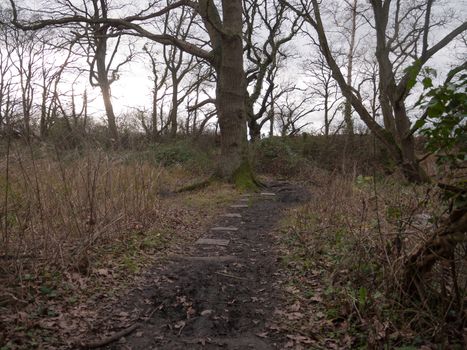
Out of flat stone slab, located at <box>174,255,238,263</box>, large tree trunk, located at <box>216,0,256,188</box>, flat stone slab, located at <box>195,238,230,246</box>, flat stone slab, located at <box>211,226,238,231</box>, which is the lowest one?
flat stone slab, located at <box>174,255,238,263</box>

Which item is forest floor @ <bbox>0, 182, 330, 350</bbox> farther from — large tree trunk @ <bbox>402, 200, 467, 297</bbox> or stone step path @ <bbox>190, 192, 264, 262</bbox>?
large tree trunk @ <bbox>402, 200, 467, 297</bbox>

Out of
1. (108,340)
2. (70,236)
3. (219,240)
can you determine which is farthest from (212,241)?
(108,340)

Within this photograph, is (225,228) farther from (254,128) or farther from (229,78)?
(254,128)

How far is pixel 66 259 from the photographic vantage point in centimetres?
344

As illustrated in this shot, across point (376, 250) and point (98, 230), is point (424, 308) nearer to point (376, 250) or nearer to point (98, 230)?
point (376, 250)

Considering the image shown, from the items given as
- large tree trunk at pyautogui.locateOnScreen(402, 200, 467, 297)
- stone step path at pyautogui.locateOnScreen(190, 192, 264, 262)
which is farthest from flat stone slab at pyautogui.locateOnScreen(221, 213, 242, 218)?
large tree trunk at pyautogui.locateOnScreen(402, 200, 467, 297)

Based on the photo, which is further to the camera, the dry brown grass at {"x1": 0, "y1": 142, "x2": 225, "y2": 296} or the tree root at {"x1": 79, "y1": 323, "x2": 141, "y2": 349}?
the dry brown grass at {"x1": 0, "y1": 142, "x2": 225, "y2": 296}

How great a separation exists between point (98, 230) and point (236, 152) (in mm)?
5656

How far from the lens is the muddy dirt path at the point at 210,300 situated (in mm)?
2676

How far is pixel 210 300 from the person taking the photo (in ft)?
10.7

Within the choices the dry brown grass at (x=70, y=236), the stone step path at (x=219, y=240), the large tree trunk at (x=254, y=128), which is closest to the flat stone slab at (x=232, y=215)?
the stone step path at (x=219, y=240)

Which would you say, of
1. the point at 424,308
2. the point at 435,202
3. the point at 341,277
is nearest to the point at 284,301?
the point at 341,277

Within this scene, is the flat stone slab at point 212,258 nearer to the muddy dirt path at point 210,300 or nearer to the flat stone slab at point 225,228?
the muddy dirt path at point 210,300

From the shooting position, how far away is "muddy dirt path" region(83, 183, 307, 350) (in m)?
2.68
